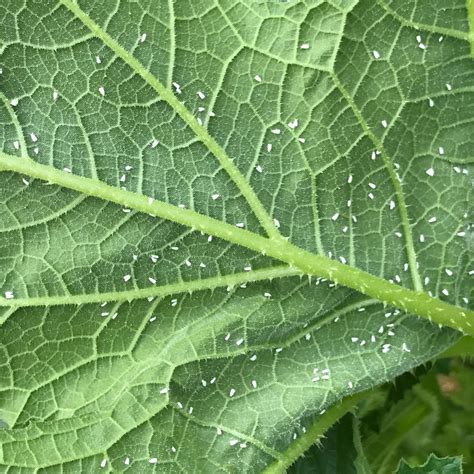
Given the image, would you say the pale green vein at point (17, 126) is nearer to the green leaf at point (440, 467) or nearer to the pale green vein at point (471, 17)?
the pale green vein at point (471, 17)

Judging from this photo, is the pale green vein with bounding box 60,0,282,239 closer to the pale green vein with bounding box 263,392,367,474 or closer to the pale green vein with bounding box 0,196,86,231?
the pale green vein with bounding box 0,196,86,231

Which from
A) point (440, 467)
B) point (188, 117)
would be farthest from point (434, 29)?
point (440, 467)

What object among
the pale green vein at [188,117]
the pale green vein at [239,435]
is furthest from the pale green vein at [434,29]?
the pale green vein at [239,435]

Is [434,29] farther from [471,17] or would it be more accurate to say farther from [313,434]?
[313,434]

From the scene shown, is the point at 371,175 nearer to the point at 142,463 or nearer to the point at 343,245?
the point at 343,245

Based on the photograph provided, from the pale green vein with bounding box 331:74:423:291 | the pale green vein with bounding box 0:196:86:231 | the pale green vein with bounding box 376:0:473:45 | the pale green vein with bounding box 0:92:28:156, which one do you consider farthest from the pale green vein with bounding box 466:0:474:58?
the pale green vein with bounding box 0:92:28:156
